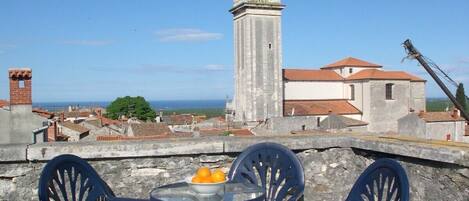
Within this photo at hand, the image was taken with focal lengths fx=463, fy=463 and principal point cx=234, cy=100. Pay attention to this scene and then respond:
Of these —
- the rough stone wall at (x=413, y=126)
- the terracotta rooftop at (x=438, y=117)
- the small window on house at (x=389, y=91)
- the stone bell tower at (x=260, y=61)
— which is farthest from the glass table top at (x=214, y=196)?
the small window on house at (x=389, y=91)

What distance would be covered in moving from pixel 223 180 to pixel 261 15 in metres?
38.7

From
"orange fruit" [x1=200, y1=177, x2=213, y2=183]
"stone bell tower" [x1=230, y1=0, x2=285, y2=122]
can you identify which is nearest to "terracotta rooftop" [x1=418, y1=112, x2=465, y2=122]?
"stone bell tower" [x1=230, y1=0, x2=285, y2=122]

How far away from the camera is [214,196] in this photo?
2.31m

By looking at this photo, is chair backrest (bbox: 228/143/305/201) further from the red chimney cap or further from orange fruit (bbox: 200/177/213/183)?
the red chimney cap

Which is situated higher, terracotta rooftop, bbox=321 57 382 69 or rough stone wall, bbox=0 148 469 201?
terracotta rooftop, bbox=321 57 382 69

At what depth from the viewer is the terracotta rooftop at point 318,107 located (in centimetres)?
4046

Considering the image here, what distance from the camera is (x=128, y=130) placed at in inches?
1120

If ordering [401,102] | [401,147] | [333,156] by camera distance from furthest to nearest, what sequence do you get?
[401,102], [333,156], [401,147]

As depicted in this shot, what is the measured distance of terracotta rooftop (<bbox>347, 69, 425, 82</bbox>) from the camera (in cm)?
4246

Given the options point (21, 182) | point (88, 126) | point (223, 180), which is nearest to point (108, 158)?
point (21, 182)

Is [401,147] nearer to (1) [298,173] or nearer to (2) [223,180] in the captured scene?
(1) [298,173]

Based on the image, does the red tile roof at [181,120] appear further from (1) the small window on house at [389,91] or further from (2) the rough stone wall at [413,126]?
(1) the small window on house at [389,91]

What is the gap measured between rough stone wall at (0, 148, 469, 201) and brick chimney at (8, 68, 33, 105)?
1317cm


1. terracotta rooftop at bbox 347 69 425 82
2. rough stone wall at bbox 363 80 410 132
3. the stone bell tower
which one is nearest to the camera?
the stone bell tower
